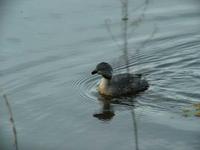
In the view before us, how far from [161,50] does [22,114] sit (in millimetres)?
3893

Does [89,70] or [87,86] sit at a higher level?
[89,70]

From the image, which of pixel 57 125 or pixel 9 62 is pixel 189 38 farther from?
pixel 57 125

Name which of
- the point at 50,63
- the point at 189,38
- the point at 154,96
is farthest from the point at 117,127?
the point at 189,38

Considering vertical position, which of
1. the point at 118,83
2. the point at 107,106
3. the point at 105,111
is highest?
the point at 118,83

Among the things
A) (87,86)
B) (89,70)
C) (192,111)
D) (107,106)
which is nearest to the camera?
(192,111)

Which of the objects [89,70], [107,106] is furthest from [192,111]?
[89,70]

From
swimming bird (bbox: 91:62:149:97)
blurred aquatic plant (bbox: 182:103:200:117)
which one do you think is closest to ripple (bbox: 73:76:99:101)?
swimming bird (bbox: 91:62:149:97)

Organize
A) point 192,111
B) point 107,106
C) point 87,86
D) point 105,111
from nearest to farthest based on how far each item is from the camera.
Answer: point 192,111 < point 105,111 < point 107,106 < point 87,86

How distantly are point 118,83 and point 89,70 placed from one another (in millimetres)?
956

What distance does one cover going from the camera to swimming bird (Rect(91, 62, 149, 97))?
42.1ft

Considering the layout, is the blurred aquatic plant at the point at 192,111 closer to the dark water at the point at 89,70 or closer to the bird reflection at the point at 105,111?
the dark water at the point at 89,70

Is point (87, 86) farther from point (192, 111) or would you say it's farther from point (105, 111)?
point (192, 111)

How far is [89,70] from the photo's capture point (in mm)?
13688

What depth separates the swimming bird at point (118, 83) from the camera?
1284 cm
